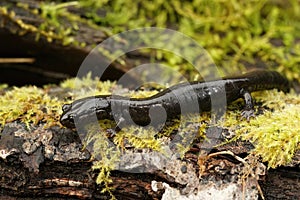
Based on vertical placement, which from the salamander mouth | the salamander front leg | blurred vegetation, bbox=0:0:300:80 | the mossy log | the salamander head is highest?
blurred vegetation, bbox=0:0:300:80

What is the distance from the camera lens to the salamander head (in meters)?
3.75

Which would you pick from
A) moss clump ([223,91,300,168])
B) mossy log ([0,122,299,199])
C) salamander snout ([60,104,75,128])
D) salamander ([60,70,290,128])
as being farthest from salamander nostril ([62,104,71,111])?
moss clump ([223,91,300,168])

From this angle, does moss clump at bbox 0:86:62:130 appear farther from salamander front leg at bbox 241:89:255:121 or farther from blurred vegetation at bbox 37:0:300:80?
blurred vegetation at bbox 37:0:300:80

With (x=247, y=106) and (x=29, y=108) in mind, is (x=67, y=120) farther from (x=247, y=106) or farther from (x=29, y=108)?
(x=247, y=106)

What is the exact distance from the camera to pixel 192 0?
668 cm

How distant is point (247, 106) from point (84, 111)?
1.69m

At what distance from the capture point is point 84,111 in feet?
12.7

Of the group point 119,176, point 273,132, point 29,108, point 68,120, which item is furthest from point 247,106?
point 29,108

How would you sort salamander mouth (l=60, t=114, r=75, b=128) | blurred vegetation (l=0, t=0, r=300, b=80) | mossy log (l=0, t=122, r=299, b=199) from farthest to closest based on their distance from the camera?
blurred vegetation (l=0, t=0, r=300, b=80)
salamander mouth (l=60, t=114, r=75, b=128)
mossy log (l=0, t=122, r=299, b=199)

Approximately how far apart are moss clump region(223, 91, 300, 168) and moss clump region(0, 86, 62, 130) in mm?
1737

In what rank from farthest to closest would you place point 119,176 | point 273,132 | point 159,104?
point 159,104 < point 273,132 < point 119,176

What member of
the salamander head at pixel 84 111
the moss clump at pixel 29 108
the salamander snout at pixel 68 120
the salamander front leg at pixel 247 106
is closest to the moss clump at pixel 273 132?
the salamander front leg at pixel 247 106

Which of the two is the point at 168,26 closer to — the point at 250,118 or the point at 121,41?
the point at 121,41

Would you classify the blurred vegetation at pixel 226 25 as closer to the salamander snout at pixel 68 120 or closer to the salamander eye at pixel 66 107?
the salamander eye at pixel 66 107
